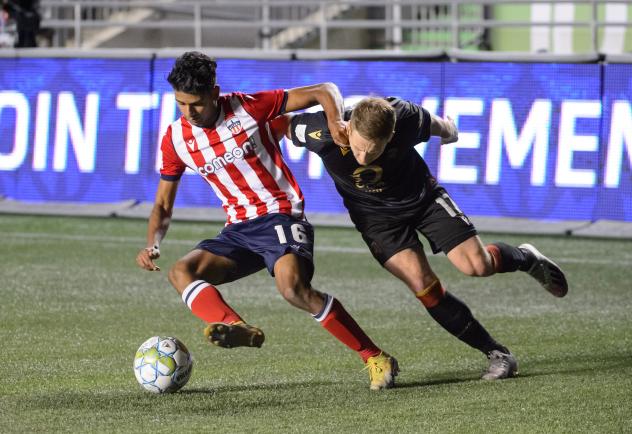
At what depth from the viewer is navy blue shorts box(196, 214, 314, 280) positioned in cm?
672

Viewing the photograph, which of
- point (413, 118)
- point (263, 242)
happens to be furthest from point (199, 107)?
point (413, 118)

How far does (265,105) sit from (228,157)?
35 centimetres

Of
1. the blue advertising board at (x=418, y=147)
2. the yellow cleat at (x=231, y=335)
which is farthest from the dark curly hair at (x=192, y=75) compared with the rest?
the blue advertising board at (x=418, y=147)

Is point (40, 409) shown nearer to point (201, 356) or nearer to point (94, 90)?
point (201, 356)

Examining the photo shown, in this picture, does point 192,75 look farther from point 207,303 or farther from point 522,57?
point 522,57

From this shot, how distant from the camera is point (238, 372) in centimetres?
715

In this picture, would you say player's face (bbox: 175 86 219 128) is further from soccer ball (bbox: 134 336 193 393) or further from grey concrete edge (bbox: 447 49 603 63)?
grey concrete edge (bbox: 447 49 603 63)

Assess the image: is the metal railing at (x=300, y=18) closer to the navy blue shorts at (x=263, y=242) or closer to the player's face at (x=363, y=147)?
the navy blue shorts at (x=263, y=242)

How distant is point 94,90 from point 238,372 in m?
8.77

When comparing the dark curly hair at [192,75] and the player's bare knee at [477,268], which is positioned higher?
the dark curly hair at [192,75]

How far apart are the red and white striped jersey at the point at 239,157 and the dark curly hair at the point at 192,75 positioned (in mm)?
433

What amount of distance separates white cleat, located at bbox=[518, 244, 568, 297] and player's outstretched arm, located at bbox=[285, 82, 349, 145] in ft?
4.70

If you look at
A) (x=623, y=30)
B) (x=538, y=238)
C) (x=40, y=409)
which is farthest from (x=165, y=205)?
(x=623, y=30)

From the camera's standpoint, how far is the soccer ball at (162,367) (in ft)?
21.1
